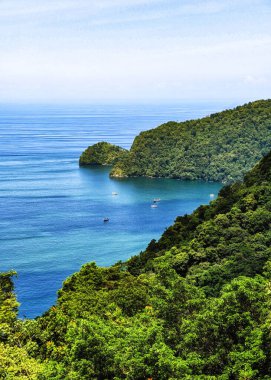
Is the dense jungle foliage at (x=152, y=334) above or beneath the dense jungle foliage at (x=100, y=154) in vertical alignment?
beneath

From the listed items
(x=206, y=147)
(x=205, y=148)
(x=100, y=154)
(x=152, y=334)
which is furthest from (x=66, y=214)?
(x=152, y=334)

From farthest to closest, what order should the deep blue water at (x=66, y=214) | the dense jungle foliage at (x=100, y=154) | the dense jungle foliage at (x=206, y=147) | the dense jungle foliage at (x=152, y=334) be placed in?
the dense jungle foliage at (x=100, y=154), the dense jungle foliage at (x=206, y=147), the deep blue water at (x=66, y=214), the dense jungle foliage at (x=152, y=334)

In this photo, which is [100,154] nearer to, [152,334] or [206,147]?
[206,147]

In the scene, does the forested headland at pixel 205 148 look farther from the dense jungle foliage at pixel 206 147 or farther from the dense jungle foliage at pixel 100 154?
the dense jungle foliage at pixel 100 154

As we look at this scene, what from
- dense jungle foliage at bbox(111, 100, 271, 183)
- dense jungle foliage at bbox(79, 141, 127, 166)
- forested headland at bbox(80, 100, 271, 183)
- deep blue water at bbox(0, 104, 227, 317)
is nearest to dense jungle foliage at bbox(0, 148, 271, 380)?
deep blue water at bbox(0, 104, 227, 317)

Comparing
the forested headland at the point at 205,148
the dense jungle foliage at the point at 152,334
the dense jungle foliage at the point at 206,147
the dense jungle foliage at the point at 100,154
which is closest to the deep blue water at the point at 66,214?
the dense jungle foliage at the point at 100,154

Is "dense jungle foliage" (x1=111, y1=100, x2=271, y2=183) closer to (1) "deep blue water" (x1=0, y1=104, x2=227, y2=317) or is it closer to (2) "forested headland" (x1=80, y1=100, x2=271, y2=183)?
(2) "forested headland" (x1=80, y1=100, x2=271, y2=183)
